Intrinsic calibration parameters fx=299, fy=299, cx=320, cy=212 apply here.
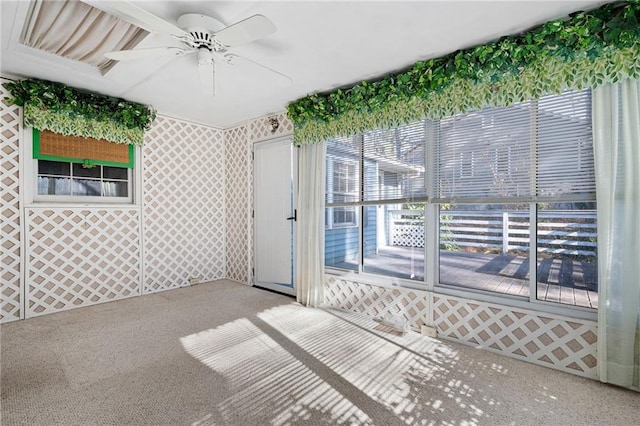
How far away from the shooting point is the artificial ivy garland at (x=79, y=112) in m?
3.11

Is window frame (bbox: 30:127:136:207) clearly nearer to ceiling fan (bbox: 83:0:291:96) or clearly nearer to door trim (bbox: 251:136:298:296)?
door trim (bbox: 251:136:298:296)

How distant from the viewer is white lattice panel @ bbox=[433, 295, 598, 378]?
2.15m

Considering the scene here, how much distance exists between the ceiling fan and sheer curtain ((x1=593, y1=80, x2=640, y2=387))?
231 centimetres

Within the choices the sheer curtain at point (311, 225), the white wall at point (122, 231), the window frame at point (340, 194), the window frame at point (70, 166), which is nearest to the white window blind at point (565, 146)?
the window frame at point (340, 194)

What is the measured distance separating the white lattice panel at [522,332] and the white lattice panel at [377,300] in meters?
0.16

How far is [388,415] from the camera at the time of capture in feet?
5.67

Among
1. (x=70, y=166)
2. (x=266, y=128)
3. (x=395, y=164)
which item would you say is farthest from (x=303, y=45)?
(x=70, y=166)

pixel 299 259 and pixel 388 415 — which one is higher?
pixel 299 259

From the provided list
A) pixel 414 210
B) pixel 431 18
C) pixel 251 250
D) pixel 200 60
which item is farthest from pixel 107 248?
pixel 431 18

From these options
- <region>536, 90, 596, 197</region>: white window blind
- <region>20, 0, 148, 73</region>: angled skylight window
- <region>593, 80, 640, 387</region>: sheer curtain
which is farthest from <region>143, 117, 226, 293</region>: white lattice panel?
<region>593, 80, 640, 387</region>: sheer curtain

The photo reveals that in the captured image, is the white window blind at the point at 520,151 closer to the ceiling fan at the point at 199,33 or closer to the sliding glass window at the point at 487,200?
the sliding glass window at the point at 487,200

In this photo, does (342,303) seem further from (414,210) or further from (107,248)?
(107,248)

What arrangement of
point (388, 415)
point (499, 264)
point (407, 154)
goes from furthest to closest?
1. point (407, 154)
2. point (499, 264)
3. point (388, 415)

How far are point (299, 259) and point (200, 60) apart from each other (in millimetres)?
2417
